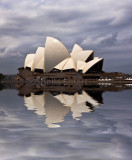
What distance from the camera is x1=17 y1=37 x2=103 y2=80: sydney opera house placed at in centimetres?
9538

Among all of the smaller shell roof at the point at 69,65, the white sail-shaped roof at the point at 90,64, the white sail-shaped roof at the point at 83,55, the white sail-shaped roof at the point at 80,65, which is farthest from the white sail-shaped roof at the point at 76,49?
the white sail-shaped roof at the point at 90,64

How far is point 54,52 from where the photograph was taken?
322 ft

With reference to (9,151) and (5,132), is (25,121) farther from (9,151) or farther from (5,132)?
(9,151)

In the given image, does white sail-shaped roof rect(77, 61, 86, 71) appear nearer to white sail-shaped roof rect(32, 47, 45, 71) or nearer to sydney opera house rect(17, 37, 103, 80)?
sydney opera house rect(17, 37, 103, 80)

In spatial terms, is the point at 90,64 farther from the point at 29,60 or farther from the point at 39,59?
the point at 29,60

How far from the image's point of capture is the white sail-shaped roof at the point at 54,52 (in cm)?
9694

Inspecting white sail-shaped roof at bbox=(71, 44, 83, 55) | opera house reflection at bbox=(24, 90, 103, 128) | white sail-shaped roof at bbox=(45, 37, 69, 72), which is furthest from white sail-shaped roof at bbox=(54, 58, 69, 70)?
opera house reflection at bbox=(24, 90, 103, 128)

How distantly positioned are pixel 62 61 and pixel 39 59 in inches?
462

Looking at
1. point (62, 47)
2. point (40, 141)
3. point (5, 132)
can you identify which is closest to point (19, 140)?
point (40, 141)

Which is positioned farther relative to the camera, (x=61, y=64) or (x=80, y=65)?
(x=61, y=64)

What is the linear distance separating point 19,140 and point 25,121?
3678 millimetres

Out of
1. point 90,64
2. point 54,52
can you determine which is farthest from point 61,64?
point 90,64

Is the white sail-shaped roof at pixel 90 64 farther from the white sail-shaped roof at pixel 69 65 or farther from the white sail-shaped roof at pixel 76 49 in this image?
the white sail-shaped roof at pixel 76 49

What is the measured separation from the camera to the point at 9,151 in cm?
731
